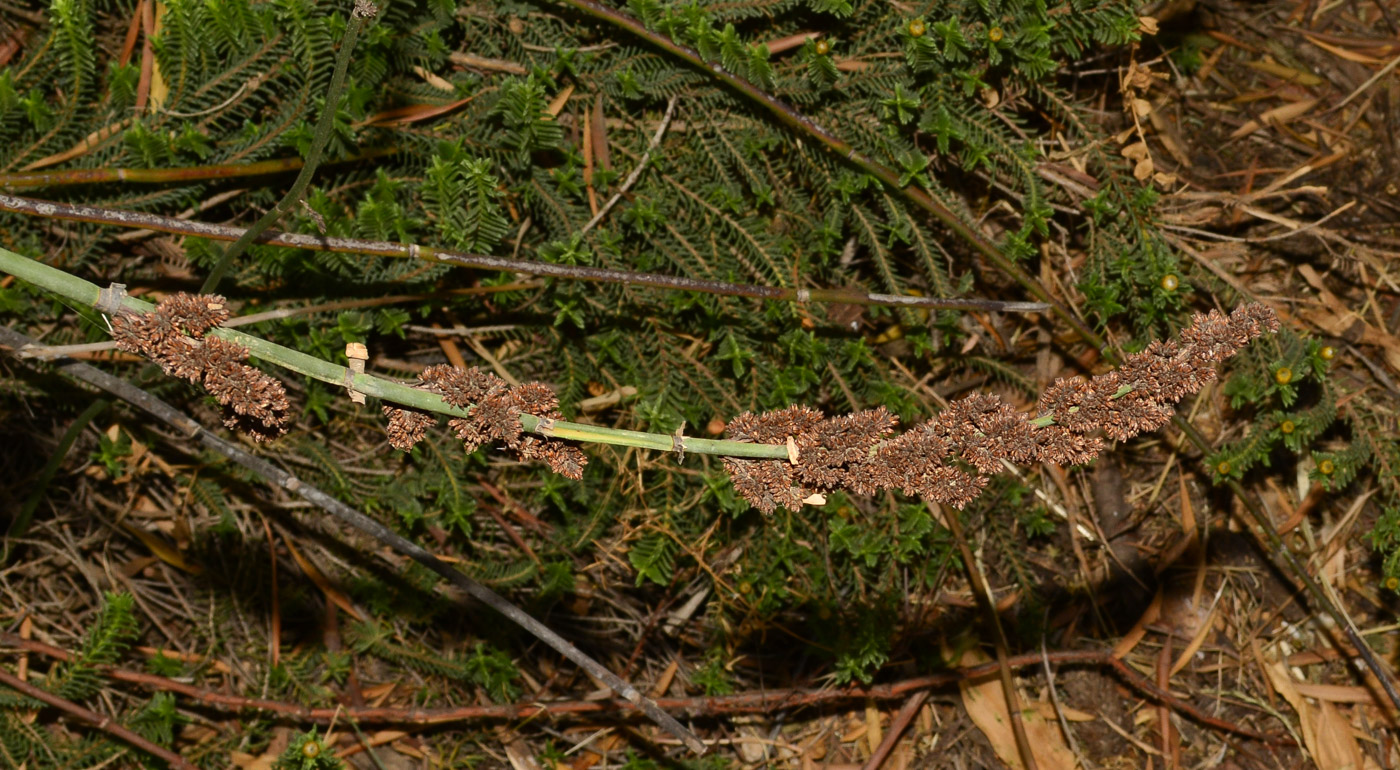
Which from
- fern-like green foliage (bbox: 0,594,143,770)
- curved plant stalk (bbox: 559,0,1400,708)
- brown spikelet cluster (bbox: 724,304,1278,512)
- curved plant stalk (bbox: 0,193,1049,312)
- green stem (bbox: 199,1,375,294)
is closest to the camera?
brown spikelet cluster (bbox: 724,304,1278,512)

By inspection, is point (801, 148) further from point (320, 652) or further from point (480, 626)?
point (320, 652)

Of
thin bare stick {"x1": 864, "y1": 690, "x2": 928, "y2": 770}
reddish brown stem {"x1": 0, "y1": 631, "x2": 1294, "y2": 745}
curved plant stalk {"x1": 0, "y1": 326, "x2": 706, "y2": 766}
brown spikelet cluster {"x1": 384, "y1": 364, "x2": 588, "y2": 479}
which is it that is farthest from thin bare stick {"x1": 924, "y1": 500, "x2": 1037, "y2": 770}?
brown spikelet cluster {"x1": 384, "y1": 364, "x2": 588, "y2": 479}

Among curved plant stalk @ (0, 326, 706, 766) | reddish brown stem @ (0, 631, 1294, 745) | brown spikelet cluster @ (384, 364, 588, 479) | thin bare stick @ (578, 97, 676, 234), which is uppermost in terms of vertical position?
brown spikelet cluster @ (384, 364, 588, 479)

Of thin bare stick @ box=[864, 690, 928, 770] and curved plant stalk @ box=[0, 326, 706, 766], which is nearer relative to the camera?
curved plant stalk @ box=[0, 326, 706, 766]

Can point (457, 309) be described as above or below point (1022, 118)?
below

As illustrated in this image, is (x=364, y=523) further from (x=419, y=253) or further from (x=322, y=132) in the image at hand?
(x=322, y=132)

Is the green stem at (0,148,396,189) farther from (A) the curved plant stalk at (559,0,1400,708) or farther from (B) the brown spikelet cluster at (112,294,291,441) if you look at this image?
(B) the brown spikelet cluster at (112,294,291,441)

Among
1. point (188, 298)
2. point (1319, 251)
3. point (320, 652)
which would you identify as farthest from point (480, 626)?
point (1319, 251)
